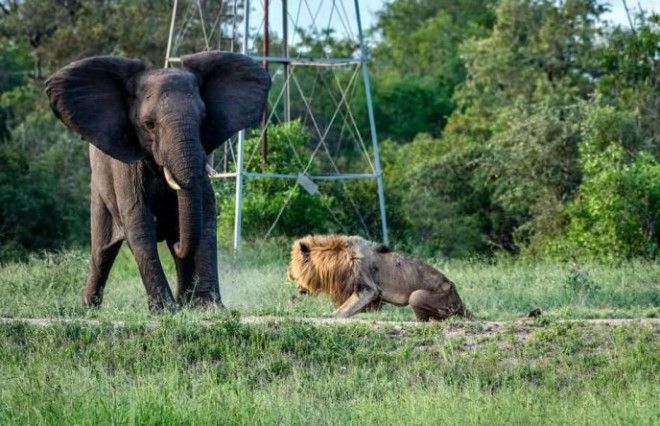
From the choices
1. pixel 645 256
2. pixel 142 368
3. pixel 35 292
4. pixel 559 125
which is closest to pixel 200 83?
pixel 35 292

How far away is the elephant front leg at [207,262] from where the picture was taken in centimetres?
1399

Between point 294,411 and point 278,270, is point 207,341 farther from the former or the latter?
point 278,270

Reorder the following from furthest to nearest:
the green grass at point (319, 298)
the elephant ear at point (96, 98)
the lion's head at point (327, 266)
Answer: the elephant ear at point (96, 98)
the lion's head at point (327, 266)
the green grass at point (319, 298)

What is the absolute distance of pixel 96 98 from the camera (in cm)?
1438

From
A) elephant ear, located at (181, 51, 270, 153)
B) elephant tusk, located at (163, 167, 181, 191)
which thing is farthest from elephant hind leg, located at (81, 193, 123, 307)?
elephant tusk, located at (163, 167, 181, 191)

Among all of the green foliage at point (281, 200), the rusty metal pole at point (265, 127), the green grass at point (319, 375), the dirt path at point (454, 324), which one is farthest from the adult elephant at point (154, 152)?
the green foliage at point (281, 200)

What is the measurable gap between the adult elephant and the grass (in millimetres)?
777

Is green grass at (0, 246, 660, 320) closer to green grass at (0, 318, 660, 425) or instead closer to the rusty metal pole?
green grass at (0, 318, 660, 425)

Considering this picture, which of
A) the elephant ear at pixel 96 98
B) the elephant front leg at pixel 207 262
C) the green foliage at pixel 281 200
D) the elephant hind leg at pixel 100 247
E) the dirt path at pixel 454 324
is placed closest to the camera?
the dirt path at pixel 454 324

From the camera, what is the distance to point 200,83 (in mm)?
14914

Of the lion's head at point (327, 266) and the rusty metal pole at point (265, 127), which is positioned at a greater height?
the rusty metal pole at point (265, 127)

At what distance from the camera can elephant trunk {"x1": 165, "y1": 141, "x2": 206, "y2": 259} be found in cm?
1347

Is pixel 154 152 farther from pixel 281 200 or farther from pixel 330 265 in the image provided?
pixel 281 200

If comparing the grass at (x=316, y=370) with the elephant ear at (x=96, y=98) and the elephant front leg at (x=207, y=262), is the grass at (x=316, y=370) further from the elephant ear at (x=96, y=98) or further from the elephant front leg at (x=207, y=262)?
the elephant ear at (x=96, y=98)
